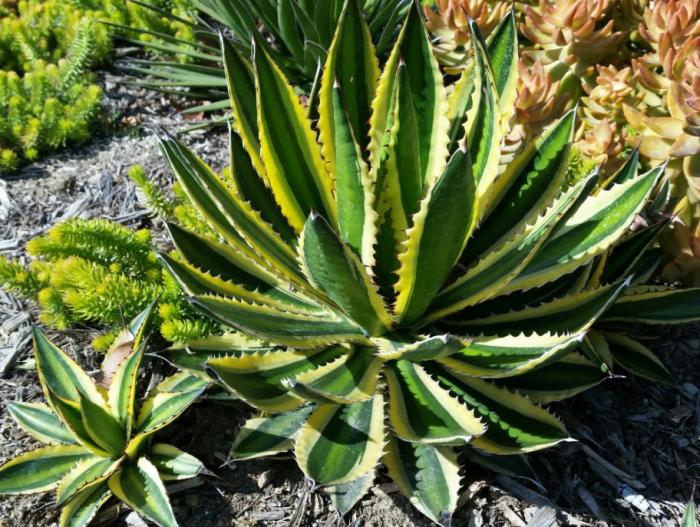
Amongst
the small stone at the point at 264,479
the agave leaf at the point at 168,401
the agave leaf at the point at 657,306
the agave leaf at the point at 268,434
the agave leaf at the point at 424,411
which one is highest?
the agave leaf at the point at 168,401

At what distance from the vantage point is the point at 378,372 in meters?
1.70

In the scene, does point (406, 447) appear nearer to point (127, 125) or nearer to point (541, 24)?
point (541, 24)

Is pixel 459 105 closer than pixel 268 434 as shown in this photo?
No

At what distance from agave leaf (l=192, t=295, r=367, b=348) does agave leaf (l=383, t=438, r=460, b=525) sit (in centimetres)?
31

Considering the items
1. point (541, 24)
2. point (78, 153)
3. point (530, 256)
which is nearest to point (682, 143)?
point (541, 24)

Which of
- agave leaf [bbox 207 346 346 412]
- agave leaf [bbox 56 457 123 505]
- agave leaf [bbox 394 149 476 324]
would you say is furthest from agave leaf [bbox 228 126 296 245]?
agave leaf [bbox 56 457 123 505]

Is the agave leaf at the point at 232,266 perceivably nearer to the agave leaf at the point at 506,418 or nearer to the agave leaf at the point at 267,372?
the agave leaf at the point at 267,372

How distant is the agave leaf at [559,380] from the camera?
1.75 metres

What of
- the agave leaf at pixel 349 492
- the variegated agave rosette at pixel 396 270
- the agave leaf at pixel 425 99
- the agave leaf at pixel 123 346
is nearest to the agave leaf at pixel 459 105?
the variegated agave rosette at pixel 396 270

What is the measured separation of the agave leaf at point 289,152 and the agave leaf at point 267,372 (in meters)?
0.35

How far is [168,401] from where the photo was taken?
1937 millimetres

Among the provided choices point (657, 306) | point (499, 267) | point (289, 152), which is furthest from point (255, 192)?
point (657, 306)

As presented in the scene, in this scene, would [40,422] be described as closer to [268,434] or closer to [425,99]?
[268,434]

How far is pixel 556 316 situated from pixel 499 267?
0.21 meters
